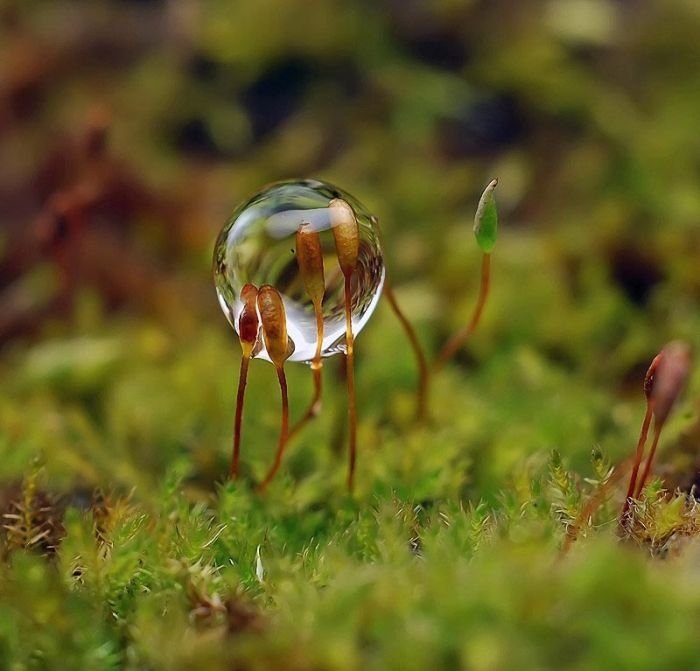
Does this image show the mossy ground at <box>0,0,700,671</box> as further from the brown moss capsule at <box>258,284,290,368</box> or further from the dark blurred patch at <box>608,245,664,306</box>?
the brown moss capsule at <box>258,284,290,368</box>

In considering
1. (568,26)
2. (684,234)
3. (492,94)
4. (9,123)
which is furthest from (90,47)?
(684,234)

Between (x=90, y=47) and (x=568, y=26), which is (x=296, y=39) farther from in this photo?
(x=568, y=26)

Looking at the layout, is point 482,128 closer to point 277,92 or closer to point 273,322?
point 277,92

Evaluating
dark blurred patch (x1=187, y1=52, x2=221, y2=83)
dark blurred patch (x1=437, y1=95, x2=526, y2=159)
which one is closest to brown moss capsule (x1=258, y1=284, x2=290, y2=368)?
dark blurred patch (x1=437, y1=95, x2=526, y2=159)

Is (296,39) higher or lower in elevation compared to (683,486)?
higher

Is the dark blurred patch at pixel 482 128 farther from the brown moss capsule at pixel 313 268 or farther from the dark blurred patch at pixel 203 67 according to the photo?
the brown moss capsule at pixel 313 268

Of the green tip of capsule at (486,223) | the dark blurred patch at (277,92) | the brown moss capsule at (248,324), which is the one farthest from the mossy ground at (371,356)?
the green tip of capsule at (486,223)

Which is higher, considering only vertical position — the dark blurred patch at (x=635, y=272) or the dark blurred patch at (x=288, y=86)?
the dark blurred patch at (x=288, y=86)

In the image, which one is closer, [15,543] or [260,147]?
[15,543]
